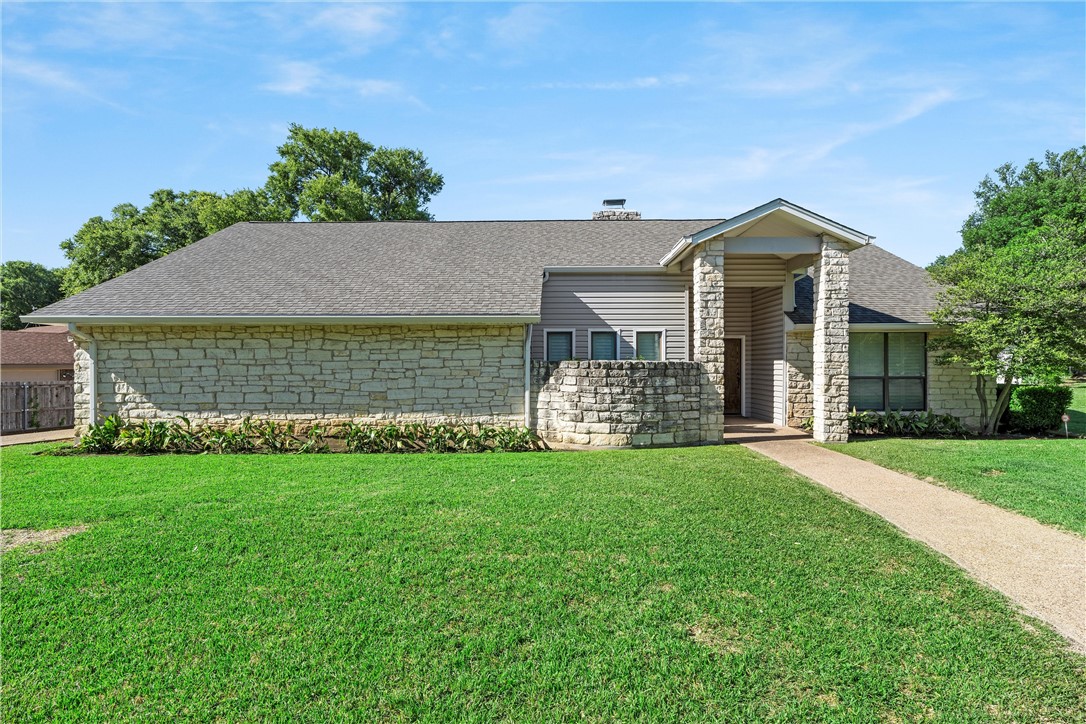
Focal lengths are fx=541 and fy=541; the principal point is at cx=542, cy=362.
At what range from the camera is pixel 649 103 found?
1048 cm

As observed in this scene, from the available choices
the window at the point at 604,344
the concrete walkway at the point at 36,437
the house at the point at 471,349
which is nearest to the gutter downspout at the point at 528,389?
the house at the point at 471,349

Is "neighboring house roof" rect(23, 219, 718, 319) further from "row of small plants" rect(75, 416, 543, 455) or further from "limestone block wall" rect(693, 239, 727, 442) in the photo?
"limestone block wall" rect(693, 239, 727, 442)

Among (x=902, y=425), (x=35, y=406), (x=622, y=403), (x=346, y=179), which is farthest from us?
(x=346, y=179)

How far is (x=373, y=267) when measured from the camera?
42.0ft

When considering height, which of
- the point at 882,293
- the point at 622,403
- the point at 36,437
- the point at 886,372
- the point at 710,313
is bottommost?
the point at 36,437

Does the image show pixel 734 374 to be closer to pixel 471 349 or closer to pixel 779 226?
pixel 779 226

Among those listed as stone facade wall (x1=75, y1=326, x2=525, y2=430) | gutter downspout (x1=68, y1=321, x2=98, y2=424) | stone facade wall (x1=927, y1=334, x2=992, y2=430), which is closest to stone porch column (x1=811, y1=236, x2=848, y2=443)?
stone facade wall (x1=927, y1=334, x2=992, y2=430)

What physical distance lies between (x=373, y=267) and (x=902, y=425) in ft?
40.3

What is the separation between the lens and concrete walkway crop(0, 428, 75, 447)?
439 inches

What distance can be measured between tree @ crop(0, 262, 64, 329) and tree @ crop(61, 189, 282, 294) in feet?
52.6

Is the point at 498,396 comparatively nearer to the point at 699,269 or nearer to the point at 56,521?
the point at 699,269

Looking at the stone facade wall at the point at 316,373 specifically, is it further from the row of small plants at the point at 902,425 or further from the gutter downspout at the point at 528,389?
the row of small plants at the point at 902,425

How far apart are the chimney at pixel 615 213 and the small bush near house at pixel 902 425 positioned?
8.97 metres

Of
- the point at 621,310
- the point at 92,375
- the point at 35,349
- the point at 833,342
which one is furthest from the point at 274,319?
the point at 35,349
